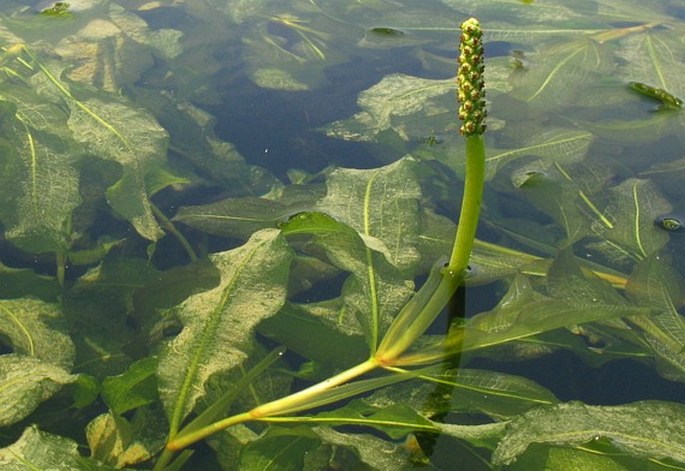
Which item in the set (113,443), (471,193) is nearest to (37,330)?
(113,443)

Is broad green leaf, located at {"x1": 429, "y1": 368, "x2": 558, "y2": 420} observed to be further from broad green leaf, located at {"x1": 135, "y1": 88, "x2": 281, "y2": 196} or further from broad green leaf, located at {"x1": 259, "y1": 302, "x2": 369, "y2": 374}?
broad green leaf, located at {"x1": 135, "y1": 88, "x2": 281, "y2": 196}

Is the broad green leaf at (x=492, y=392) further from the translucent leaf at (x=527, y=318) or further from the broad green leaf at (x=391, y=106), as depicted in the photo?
the broad green leaf at (x=391, y=106)

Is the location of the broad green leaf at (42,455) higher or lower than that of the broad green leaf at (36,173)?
lower

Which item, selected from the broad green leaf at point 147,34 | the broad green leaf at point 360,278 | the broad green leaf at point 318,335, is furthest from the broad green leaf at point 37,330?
the broad green leaf at point 147,34

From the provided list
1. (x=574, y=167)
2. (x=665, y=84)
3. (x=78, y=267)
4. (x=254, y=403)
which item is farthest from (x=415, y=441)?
(x=665, y=84)

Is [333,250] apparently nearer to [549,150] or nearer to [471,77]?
[471,77]
